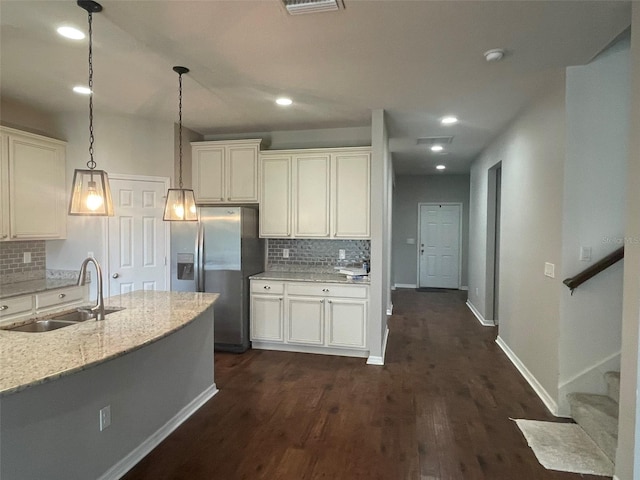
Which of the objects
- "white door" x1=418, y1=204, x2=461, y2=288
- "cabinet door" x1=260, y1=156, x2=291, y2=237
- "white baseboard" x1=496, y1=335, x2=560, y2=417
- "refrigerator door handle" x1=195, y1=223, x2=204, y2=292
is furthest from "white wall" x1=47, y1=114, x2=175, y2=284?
"white door" x1=418, y1=204, x2=461, y2=288

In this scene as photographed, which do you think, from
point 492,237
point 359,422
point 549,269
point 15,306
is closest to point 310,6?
point 549,269

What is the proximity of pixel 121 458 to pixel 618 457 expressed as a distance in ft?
9.21

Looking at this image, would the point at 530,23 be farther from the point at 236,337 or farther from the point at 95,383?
the point at 236,337

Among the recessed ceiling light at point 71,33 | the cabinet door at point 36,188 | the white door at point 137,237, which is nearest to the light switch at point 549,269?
the recessed ceiling light at point 71,33

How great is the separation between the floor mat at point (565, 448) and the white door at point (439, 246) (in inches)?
239

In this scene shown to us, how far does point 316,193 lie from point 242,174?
0.97 meters

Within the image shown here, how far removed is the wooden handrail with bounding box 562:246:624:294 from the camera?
259 cm

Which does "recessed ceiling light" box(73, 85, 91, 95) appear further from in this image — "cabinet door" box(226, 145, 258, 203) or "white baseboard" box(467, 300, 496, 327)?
"white baseboard" box(467, 300, 496, 327)

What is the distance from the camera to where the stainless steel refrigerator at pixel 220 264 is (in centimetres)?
428

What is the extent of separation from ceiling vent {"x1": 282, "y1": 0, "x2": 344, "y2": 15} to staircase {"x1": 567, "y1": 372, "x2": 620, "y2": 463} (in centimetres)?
303

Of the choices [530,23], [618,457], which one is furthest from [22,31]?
[618,457]

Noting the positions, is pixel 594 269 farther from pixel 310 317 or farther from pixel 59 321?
pixel 59 321

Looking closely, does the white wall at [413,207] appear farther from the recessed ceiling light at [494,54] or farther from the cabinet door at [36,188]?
the cabinet door at [36,188]

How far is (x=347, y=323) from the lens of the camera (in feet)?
13.6
